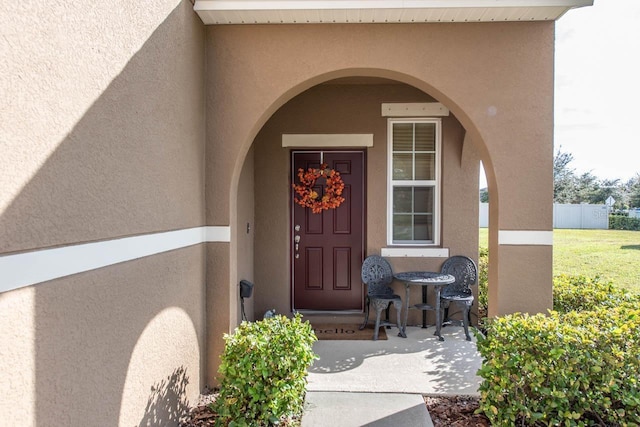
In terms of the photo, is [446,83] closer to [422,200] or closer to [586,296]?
[422,200]

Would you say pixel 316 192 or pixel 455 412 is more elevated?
pixel 316 192

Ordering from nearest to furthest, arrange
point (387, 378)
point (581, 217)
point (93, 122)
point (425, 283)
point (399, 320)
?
point (93, 122) < point (387, 378) < point (425, 283) < point (399, 320) < point (581, 217)

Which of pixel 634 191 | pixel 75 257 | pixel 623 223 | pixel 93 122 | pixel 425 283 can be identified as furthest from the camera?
pixel 634 191

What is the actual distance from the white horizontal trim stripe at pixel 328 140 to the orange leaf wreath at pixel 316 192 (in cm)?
34

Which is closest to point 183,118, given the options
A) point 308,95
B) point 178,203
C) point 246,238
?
point 178,203

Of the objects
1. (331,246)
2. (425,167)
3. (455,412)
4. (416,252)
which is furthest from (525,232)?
(331,246)

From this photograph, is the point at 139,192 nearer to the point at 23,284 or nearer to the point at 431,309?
the point at 23,284

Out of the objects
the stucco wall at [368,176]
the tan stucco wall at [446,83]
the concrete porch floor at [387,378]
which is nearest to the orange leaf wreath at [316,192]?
the stucco wall at [368,176]

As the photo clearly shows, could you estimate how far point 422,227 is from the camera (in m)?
5.54

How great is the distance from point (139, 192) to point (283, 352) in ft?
4.64

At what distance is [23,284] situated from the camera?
145 centimetres

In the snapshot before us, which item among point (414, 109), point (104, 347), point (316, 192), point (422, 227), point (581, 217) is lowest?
point (104, 347)

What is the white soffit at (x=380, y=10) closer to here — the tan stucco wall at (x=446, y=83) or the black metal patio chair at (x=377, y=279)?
the tan stucco wall at (x=446, y=83)

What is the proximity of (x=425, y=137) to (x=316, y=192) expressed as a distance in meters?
1.70
